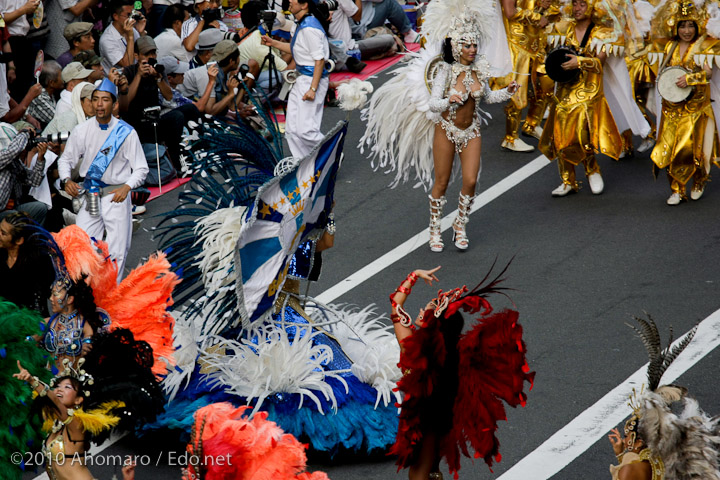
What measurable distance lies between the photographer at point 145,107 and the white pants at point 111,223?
2.53 m

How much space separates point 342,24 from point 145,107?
4.43 meters

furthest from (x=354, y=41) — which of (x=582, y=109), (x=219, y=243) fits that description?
(x=219, y=243)

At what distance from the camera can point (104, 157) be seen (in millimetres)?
8414

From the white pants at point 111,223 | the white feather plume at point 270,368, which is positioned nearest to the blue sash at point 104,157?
the white pants at point 111,223

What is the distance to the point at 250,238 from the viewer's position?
6137 mm

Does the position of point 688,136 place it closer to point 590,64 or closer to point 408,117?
point 590,64

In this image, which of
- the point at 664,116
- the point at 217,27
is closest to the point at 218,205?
the point at 664,116

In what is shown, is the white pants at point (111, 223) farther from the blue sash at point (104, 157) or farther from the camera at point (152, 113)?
the camera at point (152, 113)

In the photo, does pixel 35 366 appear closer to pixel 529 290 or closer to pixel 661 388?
pixel 661 388

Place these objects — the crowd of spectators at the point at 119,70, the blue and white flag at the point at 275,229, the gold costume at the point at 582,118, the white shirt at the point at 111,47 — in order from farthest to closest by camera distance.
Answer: the white shirt at the point at 111,47
the gold costume at the point at 582,118
the crowd of spectators at the point at 119,70
the blue and white flag at the point at 275,229

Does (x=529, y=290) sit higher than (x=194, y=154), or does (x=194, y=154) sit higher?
(x=194, y=154)

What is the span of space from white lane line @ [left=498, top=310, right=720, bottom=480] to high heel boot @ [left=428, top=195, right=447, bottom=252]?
2.39m

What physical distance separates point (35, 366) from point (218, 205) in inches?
63.9

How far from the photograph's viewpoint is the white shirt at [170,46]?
1240 cm
